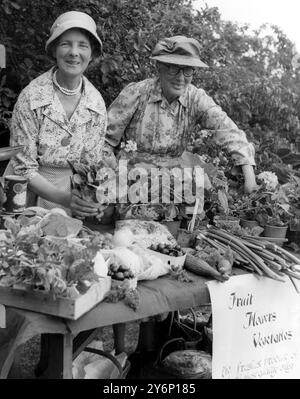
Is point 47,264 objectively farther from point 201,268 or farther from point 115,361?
point 115,361

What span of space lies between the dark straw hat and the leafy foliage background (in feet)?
4.28

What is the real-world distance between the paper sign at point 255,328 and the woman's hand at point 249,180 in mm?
643

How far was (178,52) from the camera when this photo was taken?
295 cm

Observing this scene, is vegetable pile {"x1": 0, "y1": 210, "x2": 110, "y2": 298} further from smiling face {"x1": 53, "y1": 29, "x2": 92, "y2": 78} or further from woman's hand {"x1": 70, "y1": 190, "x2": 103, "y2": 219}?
smiling face {"x1": 53, "y1": 29, "x2": 92, "y2": 78}

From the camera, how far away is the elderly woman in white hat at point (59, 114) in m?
2.77

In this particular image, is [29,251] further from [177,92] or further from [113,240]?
[177,92]

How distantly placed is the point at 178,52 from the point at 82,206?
1.10 metres

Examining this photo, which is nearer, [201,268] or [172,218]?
[201,268]

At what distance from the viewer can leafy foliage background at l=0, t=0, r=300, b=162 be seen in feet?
13.6

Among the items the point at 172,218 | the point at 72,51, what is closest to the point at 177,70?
the point at 72,51

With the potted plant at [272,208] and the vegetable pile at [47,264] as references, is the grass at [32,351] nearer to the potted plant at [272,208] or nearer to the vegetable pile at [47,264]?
the vegetable pile at [47,264]

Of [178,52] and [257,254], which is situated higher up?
[178,52]

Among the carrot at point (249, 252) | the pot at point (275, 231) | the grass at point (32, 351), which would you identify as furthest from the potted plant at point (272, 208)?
the grass at point (32, 351)

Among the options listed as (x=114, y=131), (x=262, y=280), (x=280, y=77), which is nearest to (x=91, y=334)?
(x=262, y=280)
